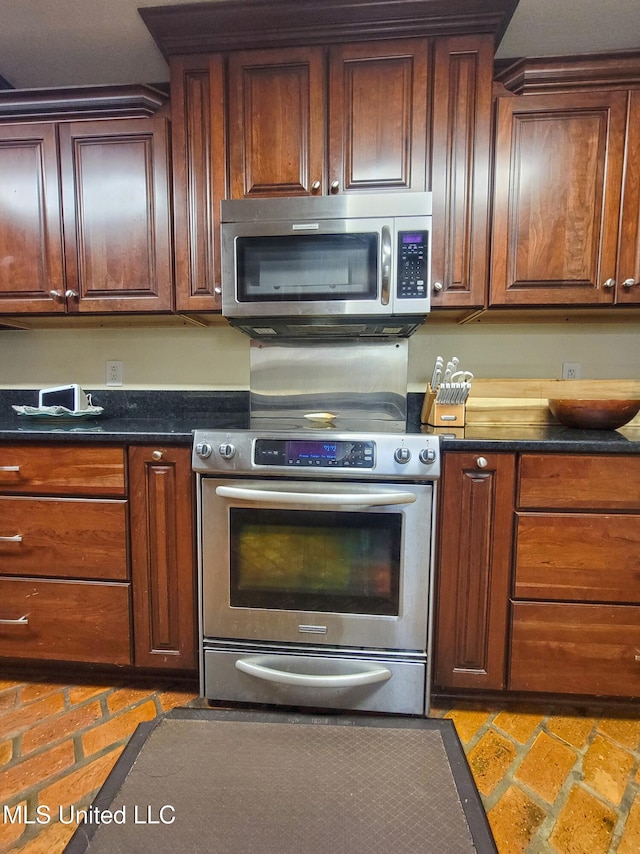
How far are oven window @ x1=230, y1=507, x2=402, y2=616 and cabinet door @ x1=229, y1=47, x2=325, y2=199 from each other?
1.15m

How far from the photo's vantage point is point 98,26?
149cm

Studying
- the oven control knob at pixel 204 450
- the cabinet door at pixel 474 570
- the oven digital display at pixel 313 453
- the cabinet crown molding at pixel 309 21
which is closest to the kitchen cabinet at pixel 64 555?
the oven control knob at pixel 204 450

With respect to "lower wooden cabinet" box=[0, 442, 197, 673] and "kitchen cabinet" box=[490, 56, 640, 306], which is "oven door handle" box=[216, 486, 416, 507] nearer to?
"lower wooden cabinet" box=[0, 442, 197, 673]

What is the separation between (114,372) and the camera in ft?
6.39

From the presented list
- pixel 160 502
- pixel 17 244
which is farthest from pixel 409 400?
pixel 17 244

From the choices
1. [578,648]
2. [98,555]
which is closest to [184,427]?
[98,555]

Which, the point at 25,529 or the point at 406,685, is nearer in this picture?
the point at 406,685

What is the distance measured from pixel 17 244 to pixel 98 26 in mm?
842

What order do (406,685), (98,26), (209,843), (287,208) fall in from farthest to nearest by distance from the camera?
(98,26), (287,208), (406,685), (209,843)

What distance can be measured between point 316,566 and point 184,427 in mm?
705

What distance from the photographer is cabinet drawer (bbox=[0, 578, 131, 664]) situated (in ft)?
4.58

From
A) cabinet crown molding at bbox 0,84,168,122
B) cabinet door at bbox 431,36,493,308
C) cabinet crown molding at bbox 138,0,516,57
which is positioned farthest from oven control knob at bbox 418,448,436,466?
cabinet crown molding at bbox 0,84,168,122

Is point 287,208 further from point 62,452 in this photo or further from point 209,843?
point 209,843

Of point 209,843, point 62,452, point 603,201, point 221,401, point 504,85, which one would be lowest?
point 209,843
